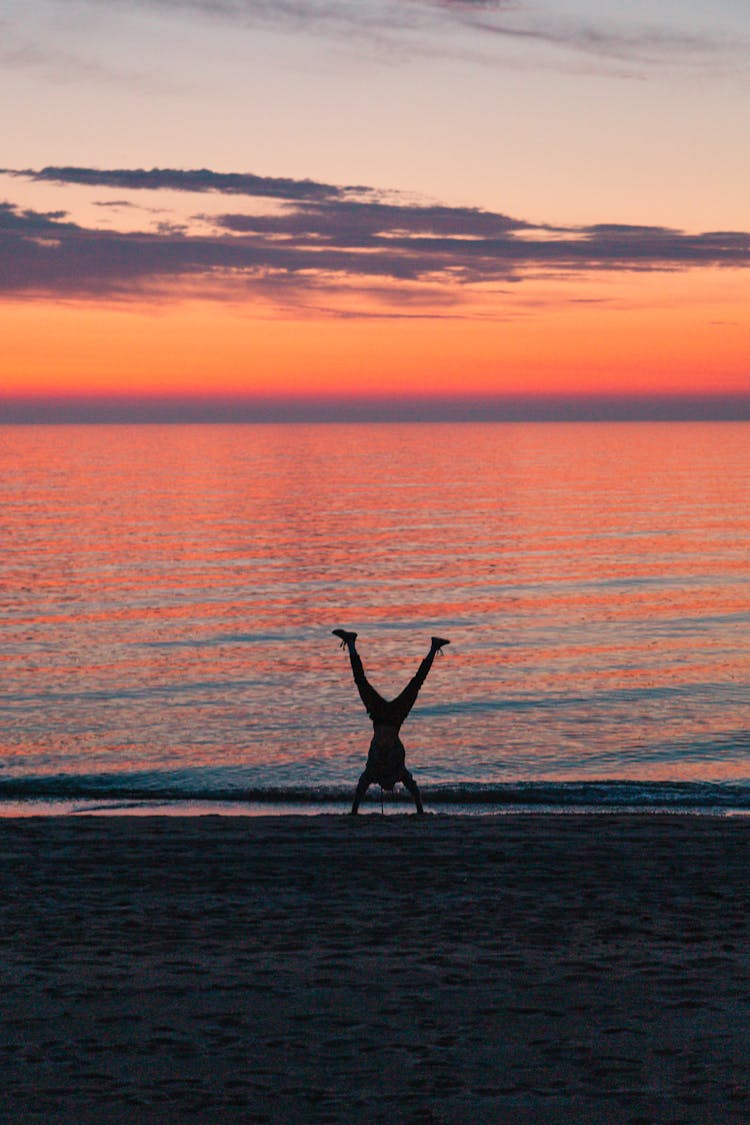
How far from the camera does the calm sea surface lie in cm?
2417

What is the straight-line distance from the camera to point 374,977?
1048 centimetres

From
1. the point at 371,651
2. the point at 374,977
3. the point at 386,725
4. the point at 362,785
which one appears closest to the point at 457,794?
the point at 362,785

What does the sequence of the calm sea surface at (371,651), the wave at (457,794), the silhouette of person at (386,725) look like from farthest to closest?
the calm sea surface at (371,651), the wave at (457,794), the silhouette of person at (386,725)

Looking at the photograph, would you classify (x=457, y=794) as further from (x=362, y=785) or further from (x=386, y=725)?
(x=386, y=725)

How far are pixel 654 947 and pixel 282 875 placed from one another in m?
4.71

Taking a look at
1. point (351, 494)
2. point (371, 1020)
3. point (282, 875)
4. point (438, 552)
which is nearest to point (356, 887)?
point (282, 875)

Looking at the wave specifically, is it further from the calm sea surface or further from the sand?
the sand

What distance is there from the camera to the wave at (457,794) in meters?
21.2

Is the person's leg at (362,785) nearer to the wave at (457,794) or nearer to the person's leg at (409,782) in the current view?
the person's leg at (409,782)

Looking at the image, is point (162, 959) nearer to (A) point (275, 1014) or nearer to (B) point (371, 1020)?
(A) point (275, 1014)

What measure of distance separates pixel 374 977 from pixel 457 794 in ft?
37.4

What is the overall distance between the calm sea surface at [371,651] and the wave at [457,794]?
0.26 feet

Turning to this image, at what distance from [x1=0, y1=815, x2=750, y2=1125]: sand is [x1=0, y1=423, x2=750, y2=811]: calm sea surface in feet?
20.8

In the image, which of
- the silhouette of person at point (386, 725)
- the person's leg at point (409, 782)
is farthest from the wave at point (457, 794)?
the silhouette of person at point (386, 725)
